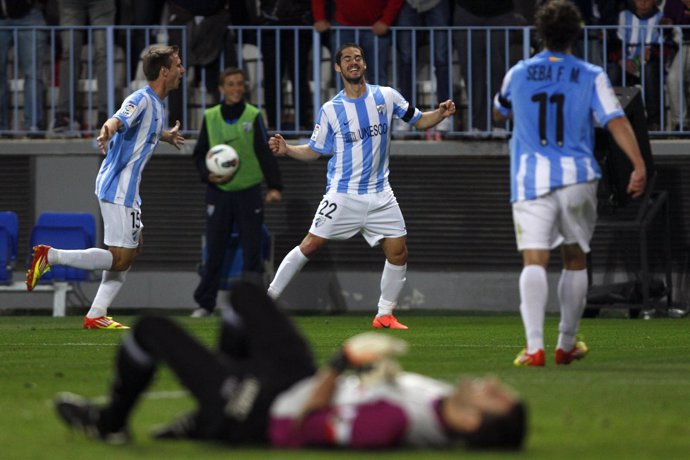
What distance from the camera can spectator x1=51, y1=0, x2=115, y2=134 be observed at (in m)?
17.8

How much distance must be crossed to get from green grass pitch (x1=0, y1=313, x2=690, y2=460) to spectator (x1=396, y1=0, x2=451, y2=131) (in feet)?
10.3

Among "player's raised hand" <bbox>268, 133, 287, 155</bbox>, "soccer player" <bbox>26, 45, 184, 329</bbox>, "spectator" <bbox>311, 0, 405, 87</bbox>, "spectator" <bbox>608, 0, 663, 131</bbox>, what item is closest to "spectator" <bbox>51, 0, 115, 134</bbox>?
"spectator" <bbox>311, 0, 405, 87</bbox>

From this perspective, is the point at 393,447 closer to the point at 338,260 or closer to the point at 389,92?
the point at 389,92

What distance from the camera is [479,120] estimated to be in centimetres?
1750

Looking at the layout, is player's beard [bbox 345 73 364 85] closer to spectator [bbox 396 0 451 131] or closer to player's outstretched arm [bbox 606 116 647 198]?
spectator [bbox 396 0 451 131]

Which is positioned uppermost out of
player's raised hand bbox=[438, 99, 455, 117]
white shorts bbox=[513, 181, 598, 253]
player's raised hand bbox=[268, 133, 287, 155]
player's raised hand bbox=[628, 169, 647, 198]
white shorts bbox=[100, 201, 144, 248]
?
player's raised hand bbox=[438, 99, 455, 117]

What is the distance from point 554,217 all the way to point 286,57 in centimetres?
903

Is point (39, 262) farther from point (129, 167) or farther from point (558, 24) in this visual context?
point (558, 24)

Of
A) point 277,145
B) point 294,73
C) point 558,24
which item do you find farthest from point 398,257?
point 558,24

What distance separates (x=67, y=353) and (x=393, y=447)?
5925mm

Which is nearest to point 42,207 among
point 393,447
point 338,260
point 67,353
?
point 338,260

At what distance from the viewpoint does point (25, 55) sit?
17.8 meters

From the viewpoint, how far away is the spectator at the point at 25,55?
58.0 feet

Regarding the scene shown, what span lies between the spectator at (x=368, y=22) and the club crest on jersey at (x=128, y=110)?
4.70 m
